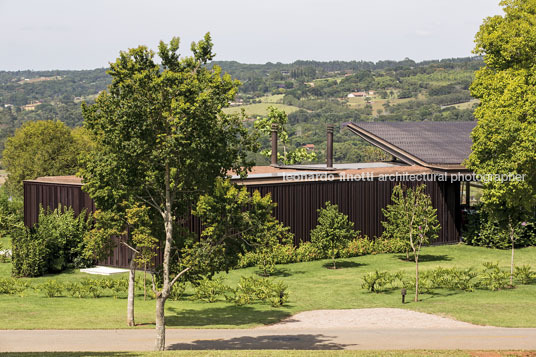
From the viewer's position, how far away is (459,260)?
34.2 m

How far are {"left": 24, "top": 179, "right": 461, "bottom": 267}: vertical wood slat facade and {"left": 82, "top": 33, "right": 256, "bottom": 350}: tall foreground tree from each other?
40.7 ft

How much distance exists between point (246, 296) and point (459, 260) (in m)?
13.6

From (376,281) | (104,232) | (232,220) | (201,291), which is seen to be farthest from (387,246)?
(232,220)

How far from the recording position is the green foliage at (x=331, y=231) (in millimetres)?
32000

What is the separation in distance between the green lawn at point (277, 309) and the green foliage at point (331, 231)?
5.78 feet

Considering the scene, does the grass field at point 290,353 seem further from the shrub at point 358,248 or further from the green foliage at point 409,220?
the shrub at point 358,248

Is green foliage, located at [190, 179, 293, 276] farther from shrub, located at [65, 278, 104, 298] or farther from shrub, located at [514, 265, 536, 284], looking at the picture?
shrub, located at [514, 265, 536, 284]

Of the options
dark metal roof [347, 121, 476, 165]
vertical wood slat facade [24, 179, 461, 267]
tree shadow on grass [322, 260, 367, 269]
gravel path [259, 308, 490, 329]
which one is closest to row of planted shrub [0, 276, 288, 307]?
gravel path [259, 308, 490, 329]

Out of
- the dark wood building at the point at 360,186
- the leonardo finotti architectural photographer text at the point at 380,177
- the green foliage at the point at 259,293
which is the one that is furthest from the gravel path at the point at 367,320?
the leonardo finotti architectural photographer text at the point at 380,177

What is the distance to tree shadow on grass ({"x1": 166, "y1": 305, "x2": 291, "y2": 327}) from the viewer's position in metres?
21.9

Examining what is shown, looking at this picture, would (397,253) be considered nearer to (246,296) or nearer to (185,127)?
(246,296)

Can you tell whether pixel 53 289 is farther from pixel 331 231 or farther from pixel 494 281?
pixel 494 281

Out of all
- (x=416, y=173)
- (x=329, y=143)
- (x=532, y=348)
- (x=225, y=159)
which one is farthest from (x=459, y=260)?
(x=225, y=159)

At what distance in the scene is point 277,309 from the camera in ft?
78.3
